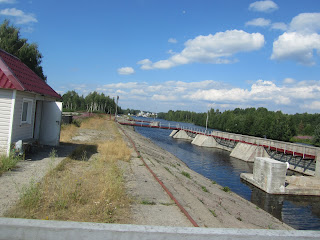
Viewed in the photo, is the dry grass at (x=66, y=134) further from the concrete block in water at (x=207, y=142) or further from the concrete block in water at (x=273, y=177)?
the concrete block in water at (x=207, y=142)

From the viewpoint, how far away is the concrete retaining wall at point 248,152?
3102 cm

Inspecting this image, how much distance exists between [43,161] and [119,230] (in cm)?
776

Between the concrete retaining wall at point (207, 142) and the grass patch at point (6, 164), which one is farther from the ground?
the grass patch at point (6, 164)

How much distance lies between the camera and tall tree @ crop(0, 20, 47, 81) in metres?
29.9

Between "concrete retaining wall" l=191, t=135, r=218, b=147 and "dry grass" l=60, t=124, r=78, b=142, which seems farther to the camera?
"concrete retaining wall" l=191, t=135, r=218, b=147

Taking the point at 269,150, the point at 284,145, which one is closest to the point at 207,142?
the point at 269,150

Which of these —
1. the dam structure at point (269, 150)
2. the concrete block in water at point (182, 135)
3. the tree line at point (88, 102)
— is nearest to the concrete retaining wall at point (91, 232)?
the dam structure at point (269, 150)

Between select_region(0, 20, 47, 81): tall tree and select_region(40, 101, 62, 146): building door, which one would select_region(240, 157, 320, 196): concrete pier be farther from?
select_region(0, 20, 47, 81): tall tree

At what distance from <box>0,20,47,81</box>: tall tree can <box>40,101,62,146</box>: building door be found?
2161 cm

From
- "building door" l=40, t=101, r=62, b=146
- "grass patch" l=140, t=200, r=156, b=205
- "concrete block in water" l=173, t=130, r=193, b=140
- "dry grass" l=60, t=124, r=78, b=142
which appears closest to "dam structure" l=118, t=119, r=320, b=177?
"concrete block in water" l=173, t=130, r=193, b=140

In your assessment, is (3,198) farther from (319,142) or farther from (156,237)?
(319,142)

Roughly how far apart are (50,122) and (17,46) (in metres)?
24.5

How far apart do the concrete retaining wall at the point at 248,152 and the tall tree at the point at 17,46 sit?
29.9 m

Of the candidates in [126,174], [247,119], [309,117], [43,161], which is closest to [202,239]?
[126,174]
